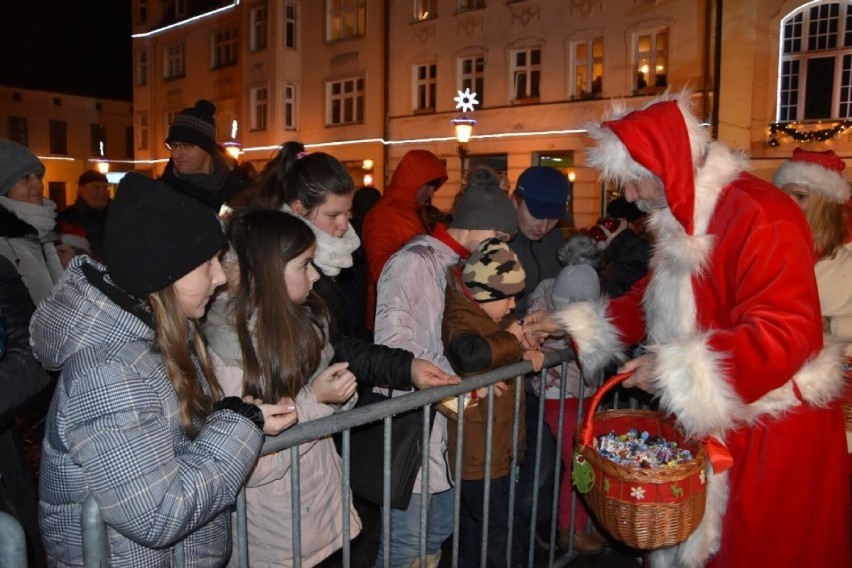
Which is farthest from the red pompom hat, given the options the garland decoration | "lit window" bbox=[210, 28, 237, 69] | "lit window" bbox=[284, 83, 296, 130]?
"lit window" bbox=[210, 28, 237, 69]

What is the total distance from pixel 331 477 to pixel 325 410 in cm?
30

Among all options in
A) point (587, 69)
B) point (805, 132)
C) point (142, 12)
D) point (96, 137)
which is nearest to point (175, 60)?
point (142, 12)

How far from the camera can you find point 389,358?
9.66 ft

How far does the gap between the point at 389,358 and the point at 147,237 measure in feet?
4.28

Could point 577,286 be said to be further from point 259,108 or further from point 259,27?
point 259,27

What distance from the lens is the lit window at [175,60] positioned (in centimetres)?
3062

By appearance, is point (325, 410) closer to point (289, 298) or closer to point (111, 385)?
point (289, 298)

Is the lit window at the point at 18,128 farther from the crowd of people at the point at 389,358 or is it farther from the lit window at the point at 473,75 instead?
the crowd of people at the point at 389,358

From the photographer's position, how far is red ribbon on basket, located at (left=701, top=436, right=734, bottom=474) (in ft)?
8.77

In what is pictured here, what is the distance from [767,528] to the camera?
2.75 metres

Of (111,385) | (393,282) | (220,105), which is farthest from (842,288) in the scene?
(220,105)

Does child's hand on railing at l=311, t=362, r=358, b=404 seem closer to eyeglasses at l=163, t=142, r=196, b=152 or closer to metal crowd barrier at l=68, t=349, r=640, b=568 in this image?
metal crowd barrier at l=68, t=349, r=640, b=568

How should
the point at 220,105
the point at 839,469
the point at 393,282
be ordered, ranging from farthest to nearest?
the point at 220,105 → the point at 393,282 → the point at 839,469

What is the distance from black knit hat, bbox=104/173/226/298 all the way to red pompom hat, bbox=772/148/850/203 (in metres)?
3.78
